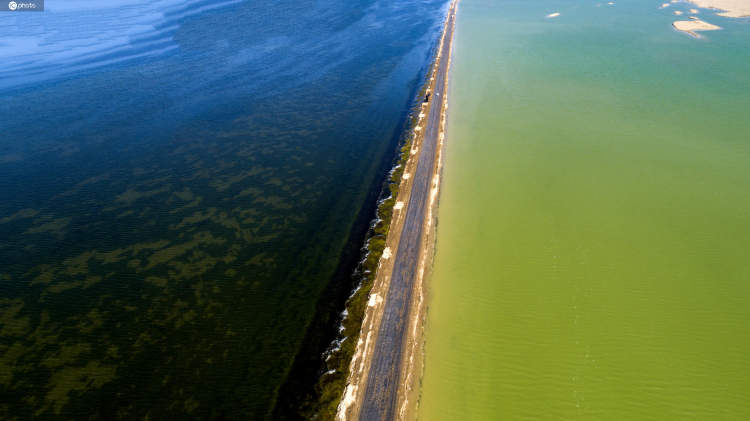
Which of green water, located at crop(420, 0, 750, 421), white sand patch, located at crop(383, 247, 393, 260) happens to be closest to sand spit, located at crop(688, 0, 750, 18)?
green water, located at crop(420, 0, 750, 421)

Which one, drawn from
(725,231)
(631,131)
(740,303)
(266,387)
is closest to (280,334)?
(266,387)

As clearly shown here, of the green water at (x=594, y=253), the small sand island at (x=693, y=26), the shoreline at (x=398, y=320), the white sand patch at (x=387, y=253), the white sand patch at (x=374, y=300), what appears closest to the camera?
the shoreline at (x=398, y=320)

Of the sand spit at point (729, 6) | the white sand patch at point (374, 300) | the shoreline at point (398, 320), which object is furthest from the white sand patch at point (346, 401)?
the sand spit at point (729, 6)

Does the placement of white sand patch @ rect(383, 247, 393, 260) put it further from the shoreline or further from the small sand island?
the small sand island

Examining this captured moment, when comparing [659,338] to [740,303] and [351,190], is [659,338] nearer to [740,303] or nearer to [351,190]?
[740,303]

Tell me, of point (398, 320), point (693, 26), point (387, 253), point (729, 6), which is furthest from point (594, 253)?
point (729, 6)

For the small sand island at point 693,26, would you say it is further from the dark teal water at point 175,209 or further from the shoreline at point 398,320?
the shoreline at point 398,320
